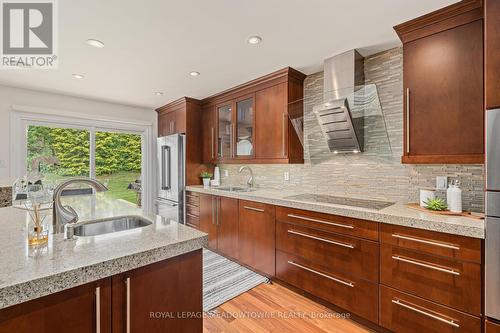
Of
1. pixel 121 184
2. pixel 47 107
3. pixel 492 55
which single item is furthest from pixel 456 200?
pixel 47 107

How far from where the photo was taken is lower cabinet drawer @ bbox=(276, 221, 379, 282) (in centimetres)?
170

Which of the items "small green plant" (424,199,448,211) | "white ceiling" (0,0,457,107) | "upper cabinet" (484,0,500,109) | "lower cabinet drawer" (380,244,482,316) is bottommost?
"lower cabinet drawer" (380,244,482,316)

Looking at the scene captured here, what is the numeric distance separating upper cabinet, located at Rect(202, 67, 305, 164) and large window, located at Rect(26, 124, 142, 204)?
1603mm

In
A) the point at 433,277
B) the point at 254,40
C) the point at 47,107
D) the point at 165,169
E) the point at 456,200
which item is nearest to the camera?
the point at 433,277

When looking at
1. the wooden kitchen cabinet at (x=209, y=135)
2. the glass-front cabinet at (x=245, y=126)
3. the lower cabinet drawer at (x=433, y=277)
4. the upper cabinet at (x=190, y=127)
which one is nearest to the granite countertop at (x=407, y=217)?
the lower cabinet drawer at (x=433, y=277)

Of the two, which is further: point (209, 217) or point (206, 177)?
point (206, 177)

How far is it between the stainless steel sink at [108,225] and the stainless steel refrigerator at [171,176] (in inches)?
85.3

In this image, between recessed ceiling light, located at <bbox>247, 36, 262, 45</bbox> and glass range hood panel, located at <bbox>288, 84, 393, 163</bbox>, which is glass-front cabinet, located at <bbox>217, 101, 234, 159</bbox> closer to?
glass range hood panel, located at <bbox>288, 84, 393, 163</bbox>

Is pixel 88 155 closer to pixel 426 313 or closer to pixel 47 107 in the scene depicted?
pixel 47 107

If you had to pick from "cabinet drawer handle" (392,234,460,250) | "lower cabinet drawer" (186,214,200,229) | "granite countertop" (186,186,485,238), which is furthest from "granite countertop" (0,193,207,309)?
"lower cabinet drawer" (186,214,200,229)

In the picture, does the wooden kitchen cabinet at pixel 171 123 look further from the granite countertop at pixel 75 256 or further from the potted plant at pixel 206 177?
the granite countertop at pixel 75 256

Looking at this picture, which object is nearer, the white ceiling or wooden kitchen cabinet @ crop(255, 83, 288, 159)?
the white ceiling

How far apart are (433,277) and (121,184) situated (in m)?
4.43

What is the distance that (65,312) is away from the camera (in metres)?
0.77
